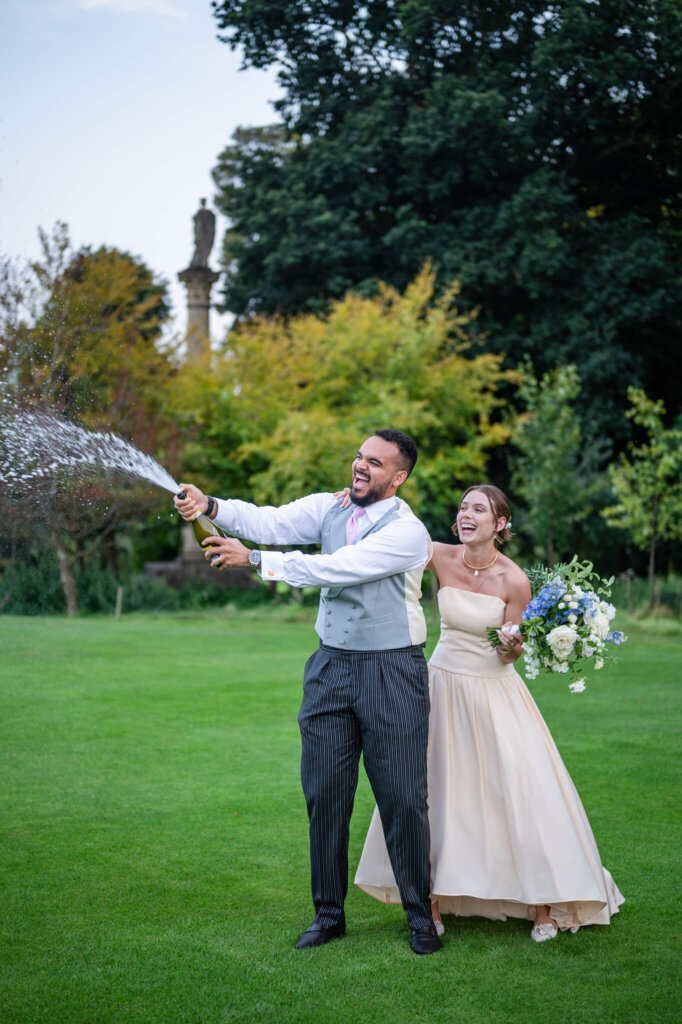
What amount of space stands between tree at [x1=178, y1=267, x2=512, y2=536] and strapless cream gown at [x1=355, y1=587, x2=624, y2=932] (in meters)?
16.1

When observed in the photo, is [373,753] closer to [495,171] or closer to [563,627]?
[563,627]

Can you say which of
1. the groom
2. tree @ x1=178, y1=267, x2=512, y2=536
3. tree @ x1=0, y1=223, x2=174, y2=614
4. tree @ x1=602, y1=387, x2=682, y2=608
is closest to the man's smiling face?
the groom

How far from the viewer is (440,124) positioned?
2312 cm

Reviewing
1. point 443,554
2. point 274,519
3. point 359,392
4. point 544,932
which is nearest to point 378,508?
point 274,519

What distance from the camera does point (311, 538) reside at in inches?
179

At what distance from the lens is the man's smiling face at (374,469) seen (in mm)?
4207

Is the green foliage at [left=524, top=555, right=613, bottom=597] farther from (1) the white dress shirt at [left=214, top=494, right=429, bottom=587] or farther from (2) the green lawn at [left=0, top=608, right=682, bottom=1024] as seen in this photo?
(2) the green lawn at [left=0, top=608, right=682, bottom=1024]

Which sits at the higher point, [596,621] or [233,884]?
[596,621]

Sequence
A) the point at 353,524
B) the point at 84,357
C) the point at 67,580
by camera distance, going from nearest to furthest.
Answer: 1. the point at 353,524
2. the point at 84,357
3. the point at 67,580

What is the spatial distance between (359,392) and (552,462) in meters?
4.30

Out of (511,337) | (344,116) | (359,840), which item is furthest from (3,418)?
(344,116)

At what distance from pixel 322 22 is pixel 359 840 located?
2376 centimetres

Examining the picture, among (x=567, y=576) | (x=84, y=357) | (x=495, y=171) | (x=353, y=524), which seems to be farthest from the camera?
(x=495, y=171)

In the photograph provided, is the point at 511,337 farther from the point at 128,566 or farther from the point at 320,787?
the point at 320,787
